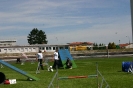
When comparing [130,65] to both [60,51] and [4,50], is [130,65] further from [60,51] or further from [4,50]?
[4,50]

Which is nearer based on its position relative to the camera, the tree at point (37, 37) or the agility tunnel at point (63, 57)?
the agility tunnel at point (63, 57)

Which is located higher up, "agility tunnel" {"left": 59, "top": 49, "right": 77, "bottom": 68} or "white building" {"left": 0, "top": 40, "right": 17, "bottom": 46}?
"white building" {"left": 0, "top": 40, "right": 17, "bottom": 46}

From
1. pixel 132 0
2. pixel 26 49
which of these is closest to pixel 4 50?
pixel 26 49

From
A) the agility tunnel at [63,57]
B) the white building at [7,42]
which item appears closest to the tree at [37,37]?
the white building at [7,42]

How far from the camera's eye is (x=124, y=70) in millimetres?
22609

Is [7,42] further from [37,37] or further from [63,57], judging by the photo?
[63,57]

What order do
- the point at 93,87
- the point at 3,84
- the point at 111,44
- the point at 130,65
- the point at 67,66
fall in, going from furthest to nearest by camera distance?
the point at 111,44
the point at 67,66
the point at 130,65
the point at 3,84
the point at 93,87

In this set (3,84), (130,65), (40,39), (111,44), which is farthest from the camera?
(40,39)

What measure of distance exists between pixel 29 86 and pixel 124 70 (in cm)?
960

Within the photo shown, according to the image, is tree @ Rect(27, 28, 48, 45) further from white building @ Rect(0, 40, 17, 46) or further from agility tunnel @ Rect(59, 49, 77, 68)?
agility tunnel @ Rect(59, 49, 77, 68)

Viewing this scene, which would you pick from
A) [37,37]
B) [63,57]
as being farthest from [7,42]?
[63,57]

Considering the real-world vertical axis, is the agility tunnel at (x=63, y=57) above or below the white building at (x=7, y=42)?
below

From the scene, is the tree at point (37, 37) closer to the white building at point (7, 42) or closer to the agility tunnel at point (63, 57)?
the white building at point (7, 42)

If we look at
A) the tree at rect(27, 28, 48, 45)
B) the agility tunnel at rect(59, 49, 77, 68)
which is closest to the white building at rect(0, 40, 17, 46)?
the tree at rect(27, 28, 48, 45)
